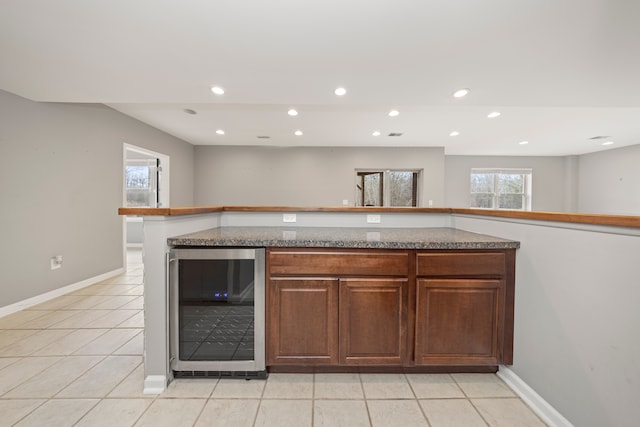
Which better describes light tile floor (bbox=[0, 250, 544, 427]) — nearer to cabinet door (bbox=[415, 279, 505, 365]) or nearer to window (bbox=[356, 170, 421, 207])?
cabinet door (bbox=[415, 279, 505, 365])

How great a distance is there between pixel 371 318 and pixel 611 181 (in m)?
8.52

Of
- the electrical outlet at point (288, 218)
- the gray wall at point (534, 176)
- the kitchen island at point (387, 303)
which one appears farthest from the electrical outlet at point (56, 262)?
the gray wall at point (534, 176)

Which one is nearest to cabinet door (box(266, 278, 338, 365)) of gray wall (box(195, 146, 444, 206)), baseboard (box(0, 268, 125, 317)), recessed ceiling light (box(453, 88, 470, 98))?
recessed ceiling light (box(453, 88, 470, 98))

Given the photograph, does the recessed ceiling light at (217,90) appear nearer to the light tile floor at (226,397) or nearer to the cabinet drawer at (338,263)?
the cabinet drawer at (338,263)

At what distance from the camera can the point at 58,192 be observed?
3092 millimetres

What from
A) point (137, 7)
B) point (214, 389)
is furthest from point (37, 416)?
point (137, 7)

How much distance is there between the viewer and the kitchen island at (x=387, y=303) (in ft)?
5.04

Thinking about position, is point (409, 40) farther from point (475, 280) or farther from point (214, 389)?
point (214, 389)

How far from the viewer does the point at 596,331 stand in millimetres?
1108

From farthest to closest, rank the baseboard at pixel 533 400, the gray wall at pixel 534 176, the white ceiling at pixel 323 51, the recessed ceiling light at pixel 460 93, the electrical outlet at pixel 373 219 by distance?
the gray wall at pixel 534 176 → the recessed ceiling light at pixel 460 93 → the electrical outlet at pixel 373 219 → the white ceiling at pixel 323 51 → the baseboard at pixel 533 400

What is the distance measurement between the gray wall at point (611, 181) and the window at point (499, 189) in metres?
1.32

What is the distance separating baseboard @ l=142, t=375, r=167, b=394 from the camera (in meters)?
1.49

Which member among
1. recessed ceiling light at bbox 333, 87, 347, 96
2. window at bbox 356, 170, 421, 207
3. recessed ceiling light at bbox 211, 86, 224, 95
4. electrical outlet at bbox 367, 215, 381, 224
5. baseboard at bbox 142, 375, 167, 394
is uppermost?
recessed ceiling light at bbox 333, 87, 347, 96

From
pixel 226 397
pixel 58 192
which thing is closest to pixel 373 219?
pixel 226 397
